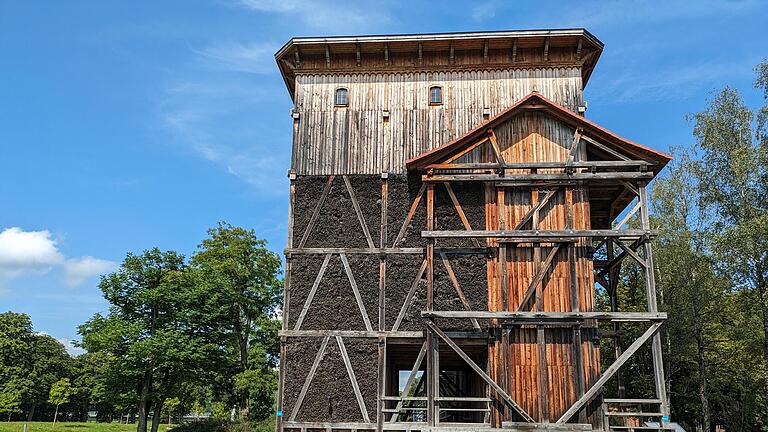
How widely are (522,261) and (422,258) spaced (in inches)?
130

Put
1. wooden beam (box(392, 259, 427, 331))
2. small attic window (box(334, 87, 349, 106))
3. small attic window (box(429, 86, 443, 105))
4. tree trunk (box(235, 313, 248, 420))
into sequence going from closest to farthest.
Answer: wooden beam (box(392, 259, 427, 331)), small attic window (box(429, 86, 443, 105)), small attic window (box(334, 87, 349, 106)), tree trunk (box(235, 313, 248, 420))

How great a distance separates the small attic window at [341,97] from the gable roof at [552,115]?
4096mm

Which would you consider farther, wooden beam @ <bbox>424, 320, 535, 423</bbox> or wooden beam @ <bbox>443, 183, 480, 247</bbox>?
wooden beam @ <bbox>443, 183, 480, 247</bbox>

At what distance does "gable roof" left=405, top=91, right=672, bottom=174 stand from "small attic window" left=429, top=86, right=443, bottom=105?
9.92ft

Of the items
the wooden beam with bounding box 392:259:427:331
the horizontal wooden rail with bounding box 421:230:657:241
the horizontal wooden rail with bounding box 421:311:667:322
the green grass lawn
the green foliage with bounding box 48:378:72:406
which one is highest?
the horizontal wooden rail with bounding box 421:230:657:241

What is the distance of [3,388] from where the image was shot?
56156 mm

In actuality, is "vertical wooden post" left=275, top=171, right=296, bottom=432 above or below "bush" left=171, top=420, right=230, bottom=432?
above

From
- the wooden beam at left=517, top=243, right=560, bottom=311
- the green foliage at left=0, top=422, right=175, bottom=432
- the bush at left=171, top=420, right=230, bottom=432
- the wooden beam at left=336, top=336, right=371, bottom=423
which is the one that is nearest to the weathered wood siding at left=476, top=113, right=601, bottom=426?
the wooden beam at left=517, top=243, right=560, bottom=311

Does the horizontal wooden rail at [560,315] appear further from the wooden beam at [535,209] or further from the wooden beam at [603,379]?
the wooden beam at [535,209]

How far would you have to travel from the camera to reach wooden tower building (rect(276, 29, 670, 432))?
652 inches

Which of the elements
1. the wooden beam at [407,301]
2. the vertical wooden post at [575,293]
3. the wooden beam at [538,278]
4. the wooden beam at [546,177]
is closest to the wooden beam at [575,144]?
the wooden beam at [546,177]

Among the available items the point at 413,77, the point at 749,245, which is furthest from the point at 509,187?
the point at 749,245

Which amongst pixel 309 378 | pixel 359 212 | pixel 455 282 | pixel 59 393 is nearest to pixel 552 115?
pixel 455 282

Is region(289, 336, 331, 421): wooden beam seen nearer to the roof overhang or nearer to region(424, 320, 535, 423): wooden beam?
region(424, 320, 535, 423): wooden beam
